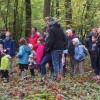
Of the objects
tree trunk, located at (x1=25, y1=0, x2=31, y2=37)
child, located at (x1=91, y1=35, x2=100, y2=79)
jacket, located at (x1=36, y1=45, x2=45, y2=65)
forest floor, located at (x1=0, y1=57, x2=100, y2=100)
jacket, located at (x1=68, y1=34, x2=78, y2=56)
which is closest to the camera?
forest floor, located at (x1=0, y1=57, x2=100, y2=100)

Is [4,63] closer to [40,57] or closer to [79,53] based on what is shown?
[40,57]

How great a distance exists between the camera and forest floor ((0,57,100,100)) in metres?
9.43

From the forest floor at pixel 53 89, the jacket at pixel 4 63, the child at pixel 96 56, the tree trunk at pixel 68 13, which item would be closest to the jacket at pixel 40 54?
the forest floor at pixel 53 89

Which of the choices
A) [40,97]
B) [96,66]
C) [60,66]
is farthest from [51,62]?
[40,97]

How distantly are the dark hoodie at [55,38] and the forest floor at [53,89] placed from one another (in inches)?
45.9

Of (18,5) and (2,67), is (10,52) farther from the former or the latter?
(18,5)

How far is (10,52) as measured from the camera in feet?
50.0

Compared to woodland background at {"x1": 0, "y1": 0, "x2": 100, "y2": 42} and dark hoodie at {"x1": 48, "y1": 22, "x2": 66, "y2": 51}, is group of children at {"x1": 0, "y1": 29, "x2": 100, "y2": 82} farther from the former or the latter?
woodland background at {"x1": 0, "y1": 0, "x2": 100, "y2": 42}

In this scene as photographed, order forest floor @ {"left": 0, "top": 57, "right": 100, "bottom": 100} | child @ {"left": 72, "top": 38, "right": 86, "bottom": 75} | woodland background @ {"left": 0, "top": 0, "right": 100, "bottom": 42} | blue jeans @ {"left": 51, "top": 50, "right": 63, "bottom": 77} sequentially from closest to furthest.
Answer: forest floor @ {"left": 0, "top": 57, "right": 100, "bottom": 100} < blue jeans @ {"left": 51, "top": 50, "right": 63, "bottom": 77} < child @ {"left": 72, "top": 38, "right": 86, "bottom": 75} < woodland background @ {"left": 0, "top": 0, "right": 100, "bottom": 42}

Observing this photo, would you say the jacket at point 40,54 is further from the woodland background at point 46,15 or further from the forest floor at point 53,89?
the woodland background at point 46,15

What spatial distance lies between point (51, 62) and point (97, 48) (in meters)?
1.83

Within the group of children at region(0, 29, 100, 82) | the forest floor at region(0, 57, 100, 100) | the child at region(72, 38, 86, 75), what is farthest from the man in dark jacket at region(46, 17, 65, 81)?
the child at region(72, 38, 86, 75)

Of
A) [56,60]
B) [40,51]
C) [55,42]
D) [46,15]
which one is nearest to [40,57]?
[40,51]

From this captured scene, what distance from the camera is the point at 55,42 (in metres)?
12.4
